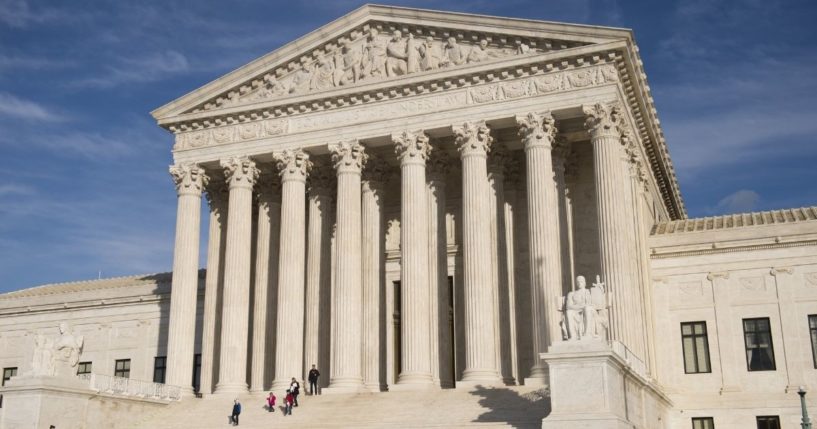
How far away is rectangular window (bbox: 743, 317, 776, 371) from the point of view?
4228 centimetres

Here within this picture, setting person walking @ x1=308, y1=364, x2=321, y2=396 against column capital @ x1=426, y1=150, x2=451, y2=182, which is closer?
person walking @ x1=308, y1=364, x2=321, y2=396

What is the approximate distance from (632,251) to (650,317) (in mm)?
3740

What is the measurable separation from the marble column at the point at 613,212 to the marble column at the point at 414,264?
8.01 metres

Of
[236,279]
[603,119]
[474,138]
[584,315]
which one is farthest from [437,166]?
[584,315]

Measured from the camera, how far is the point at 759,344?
42.6 metres

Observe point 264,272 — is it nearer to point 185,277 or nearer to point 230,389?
point 185,277

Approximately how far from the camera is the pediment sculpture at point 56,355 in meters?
37.3

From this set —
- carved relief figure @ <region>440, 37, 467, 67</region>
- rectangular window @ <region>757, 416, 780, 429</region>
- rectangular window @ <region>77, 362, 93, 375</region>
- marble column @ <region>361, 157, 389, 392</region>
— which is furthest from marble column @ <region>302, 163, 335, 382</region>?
rectangular window @ <region>757, 416, 780, 429</region>

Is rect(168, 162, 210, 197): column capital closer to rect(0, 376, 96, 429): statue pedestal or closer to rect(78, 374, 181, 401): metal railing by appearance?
rect(78, 374, 181, 401): metal railing

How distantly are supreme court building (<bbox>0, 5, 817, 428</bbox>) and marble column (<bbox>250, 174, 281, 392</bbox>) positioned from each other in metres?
0.12

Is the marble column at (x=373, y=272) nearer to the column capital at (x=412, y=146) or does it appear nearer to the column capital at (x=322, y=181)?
the column capital at (x=322, y=181)

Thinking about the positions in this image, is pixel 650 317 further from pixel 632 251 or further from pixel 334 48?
pixel 334 48

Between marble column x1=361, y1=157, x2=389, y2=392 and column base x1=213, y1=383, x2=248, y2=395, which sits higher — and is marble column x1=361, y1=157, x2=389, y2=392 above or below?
above

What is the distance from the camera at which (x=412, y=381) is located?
39.5 meters
